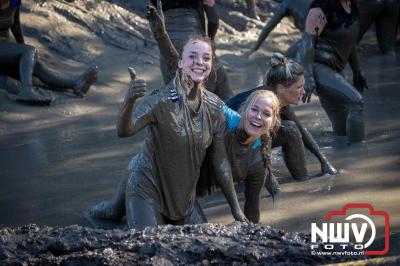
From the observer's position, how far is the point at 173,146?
15.9 feet

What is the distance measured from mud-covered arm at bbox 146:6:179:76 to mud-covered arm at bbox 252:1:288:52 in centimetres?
561

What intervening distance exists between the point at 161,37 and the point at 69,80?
4.03 m

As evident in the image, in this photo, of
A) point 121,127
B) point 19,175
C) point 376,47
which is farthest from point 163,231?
point 376,47

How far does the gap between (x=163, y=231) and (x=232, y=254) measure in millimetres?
399

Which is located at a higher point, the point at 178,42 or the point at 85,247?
the point at 178,42

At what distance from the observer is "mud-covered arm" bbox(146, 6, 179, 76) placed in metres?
5.18

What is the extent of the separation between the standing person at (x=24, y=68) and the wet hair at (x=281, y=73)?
344 centimetres

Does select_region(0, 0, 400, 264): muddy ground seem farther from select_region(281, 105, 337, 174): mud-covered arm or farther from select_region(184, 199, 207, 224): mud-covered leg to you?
select_region(184, 199, 207, 224): mud-covered leg

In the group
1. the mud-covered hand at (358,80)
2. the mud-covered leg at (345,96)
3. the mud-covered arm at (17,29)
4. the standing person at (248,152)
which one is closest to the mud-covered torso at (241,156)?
the standing person at (248,152)

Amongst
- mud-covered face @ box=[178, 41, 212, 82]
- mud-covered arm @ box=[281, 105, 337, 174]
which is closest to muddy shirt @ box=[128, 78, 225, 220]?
mud-covered face @ box=[178, 41, 212, 82]

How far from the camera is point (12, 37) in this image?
9.84 meters

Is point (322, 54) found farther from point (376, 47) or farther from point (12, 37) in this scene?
point (376, 47)

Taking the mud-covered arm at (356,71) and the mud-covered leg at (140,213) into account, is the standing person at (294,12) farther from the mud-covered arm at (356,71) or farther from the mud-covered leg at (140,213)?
the mud-covered leg at (140,213)

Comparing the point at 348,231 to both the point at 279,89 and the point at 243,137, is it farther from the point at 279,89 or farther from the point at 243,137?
the point at 279,89
